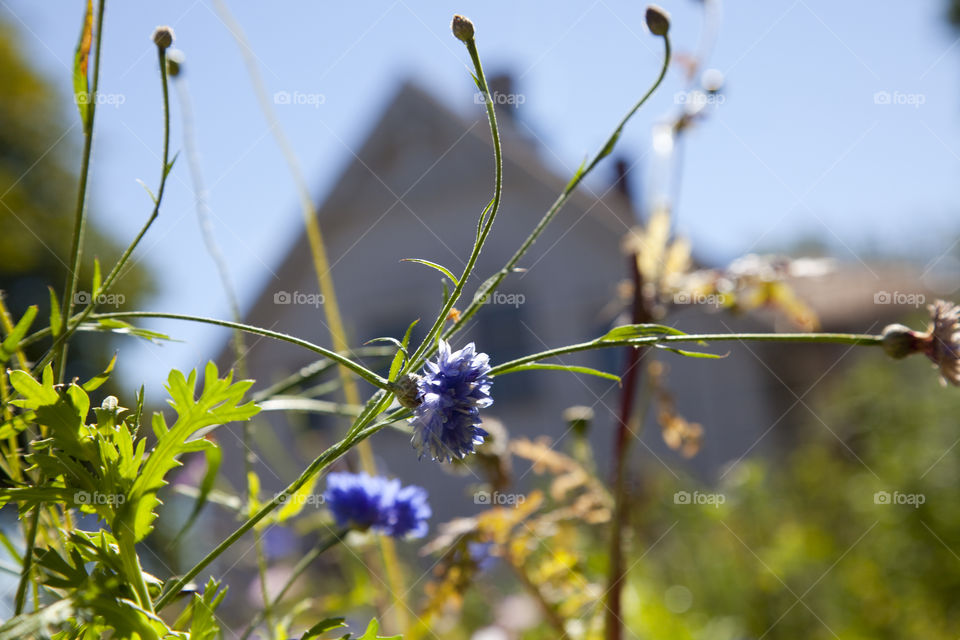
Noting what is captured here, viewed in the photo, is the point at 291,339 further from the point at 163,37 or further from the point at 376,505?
the point at 376,505

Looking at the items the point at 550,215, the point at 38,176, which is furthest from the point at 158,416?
the point at 38,176

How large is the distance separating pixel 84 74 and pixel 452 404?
12.4 inches

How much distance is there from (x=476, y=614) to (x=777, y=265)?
214cm

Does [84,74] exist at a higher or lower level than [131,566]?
higher

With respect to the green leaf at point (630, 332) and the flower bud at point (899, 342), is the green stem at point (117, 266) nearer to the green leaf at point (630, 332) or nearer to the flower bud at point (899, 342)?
the green leaf at point (630, 332)

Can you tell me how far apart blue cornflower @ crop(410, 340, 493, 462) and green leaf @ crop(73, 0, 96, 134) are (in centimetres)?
24

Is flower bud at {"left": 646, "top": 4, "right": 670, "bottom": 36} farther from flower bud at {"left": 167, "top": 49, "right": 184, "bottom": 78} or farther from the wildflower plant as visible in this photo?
flower bud at {"left": 167, "top": 49, "right": 184, "bottom": 78}

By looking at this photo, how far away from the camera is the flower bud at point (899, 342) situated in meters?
0.46

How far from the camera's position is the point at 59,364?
1.54 ft

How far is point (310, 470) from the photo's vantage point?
0.37 meters

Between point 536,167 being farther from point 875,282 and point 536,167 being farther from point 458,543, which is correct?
point 458,543

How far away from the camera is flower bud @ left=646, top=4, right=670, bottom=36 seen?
0.53 meters

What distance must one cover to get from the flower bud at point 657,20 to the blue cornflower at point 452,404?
0.27 m

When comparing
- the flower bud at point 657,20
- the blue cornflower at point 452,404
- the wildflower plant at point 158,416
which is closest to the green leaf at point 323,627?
A: the wildflower plant at point 158,416
